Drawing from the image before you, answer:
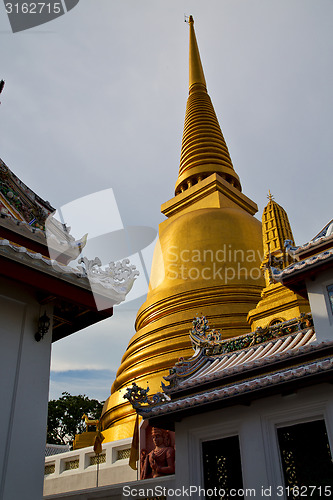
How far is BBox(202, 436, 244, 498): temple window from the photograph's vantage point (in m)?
7.34

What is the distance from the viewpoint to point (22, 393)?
579 centimetres

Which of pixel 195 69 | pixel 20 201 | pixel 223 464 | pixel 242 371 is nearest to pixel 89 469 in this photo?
pixel 223 464

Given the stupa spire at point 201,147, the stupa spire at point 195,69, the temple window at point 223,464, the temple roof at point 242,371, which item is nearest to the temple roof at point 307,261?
the temple roof at point 242,371

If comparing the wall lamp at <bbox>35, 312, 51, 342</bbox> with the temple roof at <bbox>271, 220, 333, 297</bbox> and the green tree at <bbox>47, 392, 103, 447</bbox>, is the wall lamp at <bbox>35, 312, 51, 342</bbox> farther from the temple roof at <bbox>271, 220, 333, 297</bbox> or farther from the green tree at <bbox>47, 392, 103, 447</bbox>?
the green tree at <bbox>47, 392, 103, 447</bbox>

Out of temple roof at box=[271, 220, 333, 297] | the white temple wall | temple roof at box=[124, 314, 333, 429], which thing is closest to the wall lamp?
the white temple wall

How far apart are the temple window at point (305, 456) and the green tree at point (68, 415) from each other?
23303 mm

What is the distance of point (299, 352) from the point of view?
24.6 feet

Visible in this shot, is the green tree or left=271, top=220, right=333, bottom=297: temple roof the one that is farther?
the green tree

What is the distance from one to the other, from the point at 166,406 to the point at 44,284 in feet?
10.8

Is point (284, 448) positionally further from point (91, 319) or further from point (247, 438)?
point (91, 319)

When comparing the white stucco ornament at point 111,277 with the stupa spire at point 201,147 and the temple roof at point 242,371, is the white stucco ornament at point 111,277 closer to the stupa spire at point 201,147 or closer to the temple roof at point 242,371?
the temple roof at point 242,371

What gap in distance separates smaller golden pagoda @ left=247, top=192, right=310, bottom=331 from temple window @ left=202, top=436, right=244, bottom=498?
16.9 ft

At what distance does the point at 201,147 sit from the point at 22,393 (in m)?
19.6

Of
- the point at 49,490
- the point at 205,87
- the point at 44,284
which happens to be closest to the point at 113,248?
the point at 44,284
